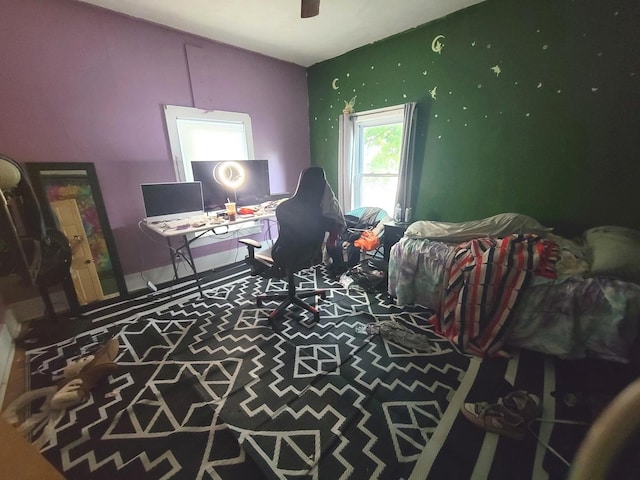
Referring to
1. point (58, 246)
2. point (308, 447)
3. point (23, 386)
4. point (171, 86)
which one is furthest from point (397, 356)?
point (171, 86)

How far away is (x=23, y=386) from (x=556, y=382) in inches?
130

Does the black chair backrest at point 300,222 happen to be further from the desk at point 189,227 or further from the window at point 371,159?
the window at point 371,159

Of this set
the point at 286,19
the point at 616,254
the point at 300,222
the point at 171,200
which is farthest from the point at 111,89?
the point at 616,254

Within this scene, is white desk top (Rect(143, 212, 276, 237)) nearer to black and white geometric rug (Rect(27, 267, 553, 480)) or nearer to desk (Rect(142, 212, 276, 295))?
desk (Rect(142, 212, 276, 295))

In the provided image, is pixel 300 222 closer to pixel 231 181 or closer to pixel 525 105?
pixel 231 181

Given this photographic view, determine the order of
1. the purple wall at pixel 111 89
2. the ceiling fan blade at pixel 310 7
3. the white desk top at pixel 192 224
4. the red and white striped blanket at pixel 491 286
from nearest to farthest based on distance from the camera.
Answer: the ceiling fan blade at pixel 310 7, the red and white striped blanket at pixel 491 286, the purple wall at pixel 111 89, the white desk top at pixel 192 224

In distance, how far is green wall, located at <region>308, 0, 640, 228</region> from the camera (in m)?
1.92

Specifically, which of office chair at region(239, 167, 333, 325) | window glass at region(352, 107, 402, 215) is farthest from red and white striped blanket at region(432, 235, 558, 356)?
window glass at region(352, 107, 402, 215)

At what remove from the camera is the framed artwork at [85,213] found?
2.18 meters

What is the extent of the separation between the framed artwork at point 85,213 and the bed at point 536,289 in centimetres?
302

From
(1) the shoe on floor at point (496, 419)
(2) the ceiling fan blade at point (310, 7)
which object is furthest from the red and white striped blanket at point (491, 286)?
(2) the ceiling fan blade at point (310, 7)

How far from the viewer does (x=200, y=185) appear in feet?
9.25

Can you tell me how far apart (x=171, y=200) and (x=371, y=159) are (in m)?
2.58

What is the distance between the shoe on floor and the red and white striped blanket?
50cm
